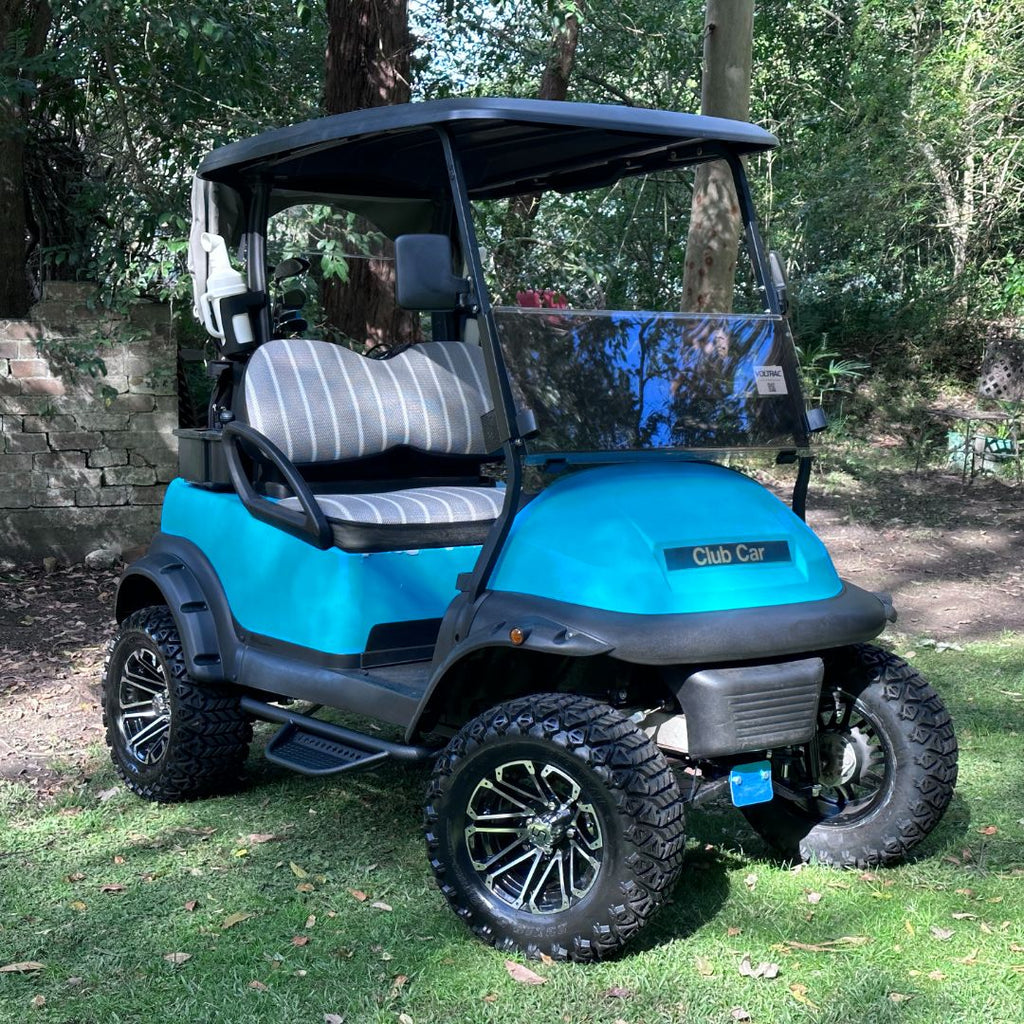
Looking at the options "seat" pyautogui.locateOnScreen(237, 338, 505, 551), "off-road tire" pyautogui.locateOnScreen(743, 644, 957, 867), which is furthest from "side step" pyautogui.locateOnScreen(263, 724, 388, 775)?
"off-road tire" pyautogui.locateOnScreen(743, 644, 957, 867)

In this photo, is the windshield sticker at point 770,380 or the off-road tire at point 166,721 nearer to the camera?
the windshield sticker at point 770,380

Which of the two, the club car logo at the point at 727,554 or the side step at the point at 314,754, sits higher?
the club car logo at the point at 727,554

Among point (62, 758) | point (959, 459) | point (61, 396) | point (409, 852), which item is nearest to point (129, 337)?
point (61, 396)

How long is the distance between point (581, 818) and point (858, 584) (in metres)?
4.67

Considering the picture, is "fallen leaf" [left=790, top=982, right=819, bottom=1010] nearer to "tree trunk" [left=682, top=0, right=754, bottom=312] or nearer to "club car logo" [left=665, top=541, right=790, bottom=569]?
"club car logo" [left=665, top=541, right=790, bottom=569]

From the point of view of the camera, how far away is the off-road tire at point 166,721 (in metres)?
4.01

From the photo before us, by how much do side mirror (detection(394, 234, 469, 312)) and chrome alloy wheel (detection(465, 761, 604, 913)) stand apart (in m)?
1.09

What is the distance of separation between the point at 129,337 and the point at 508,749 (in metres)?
4.99

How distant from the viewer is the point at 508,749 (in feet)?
9.97

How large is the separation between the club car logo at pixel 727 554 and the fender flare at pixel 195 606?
1.47 metres

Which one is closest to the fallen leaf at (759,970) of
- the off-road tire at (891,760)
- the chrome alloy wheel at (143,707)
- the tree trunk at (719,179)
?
the off-road tire at (891,760)

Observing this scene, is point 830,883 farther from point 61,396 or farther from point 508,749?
point 61,396

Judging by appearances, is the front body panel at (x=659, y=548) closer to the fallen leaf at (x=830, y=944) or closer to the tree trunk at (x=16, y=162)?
the fallen leaf at (x=830, y=944)

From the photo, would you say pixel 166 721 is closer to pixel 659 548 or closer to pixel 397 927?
pixel 397 927
